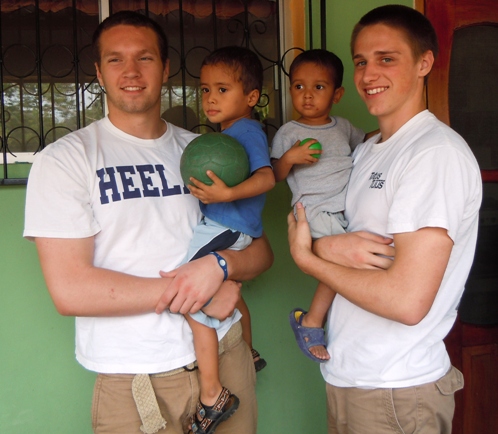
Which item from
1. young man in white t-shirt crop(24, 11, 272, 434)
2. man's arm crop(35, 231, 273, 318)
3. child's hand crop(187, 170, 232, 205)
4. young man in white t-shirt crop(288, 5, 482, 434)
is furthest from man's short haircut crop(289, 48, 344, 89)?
man's arm crop(35, 231, 273, 318)

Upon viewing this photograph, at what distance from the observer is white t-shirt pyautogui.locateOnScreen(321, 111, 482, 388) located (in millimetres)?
1453

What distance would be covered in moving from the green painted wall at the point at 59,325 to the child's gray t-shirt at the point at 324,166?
2.17 ft

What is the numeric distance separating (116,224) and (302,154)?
726mm

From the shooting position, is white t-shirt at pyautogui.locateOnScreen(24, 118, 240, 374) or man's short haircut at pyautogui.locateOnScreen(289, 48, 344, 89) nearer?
white t-shirt at pyautogui.locateOnScreen(24, 118, 240, 374)

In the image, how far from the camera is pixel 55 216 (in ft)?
5.23

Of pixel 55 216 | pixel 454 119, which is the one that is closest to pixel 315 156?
pixel 55 216

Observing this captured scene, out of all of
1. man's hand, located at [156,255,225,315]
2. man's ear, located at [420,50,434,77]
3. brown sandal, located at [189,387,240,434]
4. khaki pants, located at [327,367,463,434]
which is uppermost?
man's ear, located at [420,50,434,77]

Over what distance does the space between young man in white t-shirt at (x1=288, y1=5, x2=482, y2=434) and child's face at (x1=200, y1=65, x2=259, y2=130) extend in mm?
492

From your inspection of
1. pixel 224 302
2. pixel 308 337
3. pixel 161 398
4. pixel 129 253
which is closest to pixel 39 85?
pixel 129 253

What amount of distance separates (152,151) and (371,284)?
0.92 metres

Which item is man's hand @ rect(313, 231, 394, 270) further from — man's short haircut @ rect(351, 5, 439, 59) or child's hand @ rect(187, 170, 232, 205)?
man's short haircut @ rect(351, 5, 439, 59)

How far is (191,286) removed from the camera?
1.69 metres

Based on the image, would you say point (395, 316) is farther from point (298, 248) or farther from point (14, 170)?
point (14, 170)

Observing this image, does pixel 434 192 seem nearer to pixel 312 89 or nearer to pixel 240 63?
pixel 312 89
